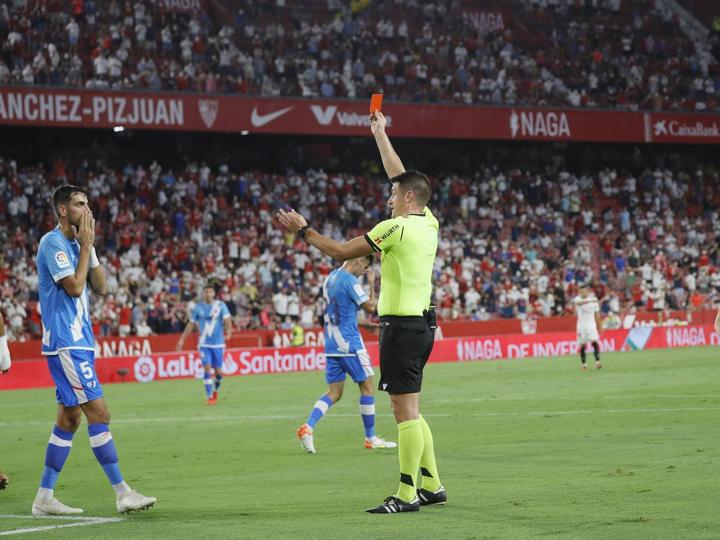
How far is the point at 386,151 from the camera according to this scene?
10461mm

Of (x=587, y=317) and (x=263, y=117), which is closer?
(x=587, y=317)

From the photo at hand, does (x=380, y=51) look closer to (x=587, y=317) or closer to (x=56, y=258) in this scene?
(x=587, y=317)

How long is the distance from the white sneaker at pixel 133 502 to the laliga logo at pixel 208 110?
3365 centimetres

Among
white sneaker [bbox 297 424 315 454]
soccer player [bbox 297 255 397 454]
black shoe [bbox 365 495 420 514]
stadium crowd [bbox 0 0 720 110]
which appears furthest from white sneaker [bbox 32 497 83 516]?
stadium crowd [bbox 0 0 720 110]

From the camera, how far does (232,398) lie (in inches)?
1008

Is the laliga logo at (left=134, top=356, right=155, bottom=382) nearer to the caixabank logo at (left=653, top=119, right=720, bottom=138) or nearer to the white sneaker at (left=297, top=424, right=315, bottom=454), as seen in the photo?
the white sneaker at (left=297, top=424, right=315, bottom=454)

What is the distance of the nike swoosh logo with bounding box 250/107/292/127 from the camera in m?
43.2

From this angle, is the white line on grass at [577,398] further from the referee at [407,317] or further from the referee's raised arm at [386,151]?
the referee at [407,317]

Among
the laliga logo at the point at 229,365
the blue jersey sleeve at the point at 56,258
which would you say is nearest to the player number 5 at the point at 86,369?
the blue jersey sleeve at the point at 56,258

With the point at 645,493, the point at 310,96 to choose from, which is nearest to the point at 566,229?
the point at 310,96

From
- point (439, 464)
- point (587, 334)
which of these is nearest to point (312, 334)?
point (587, 334)

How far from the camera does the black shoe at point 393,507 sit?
29.8 feet

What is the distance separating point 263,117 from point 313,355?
11.0 m

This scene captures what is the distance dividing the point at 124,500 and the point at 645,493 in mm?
3986
